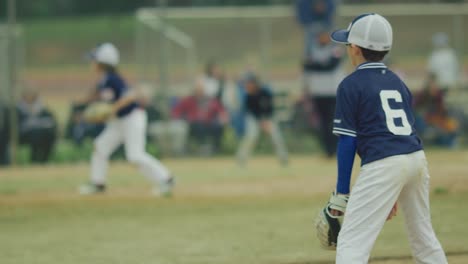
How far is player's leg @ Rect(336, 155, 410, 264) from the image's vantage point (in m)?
5.80

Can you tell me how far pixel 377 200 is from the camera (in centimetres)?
584

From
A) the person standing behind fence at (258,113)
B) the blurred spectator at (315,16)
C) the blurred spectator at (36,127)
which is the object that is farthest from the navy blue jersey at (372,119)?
the blurred spectator at (36,127)

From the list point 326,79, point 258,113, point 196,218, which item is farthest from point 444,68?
point 196,218

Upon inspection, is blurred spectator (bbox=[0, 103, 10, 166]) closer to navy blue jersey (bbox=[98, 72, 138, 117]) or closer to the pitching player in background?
the pitching player in background

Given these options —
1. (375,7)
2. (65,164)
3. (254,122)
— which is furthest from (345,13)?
(65,164)

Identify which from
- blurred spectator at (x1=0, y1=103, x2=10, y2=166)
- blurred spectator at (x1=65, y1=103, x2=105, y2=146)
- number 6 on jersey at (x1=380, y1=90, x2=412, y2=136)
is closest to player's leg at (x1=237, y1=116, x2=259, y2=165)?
blurred spectator at (x1=65, y1=103, x2=105, y2=146)

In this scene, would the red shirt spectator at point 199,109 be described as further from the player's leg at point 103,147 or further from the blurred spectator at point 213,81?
the player's leg at point 103,147

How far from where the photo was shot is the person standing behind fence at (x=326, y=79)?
17.8 meters

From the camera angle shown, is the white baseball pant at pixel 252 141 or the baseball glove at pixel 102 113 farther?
the white baseball pant at pixel 252 141

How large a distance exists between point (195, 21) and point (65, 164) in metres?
4.51

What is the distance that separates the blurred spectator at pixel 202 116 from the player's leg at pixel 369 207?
13.4 m

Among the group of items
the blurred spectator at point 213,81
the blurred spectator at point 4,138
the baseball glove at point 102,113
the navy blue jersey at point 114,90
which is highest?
the navy blue jersey at point 114,90

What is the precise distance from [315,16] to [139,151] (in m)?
7.16

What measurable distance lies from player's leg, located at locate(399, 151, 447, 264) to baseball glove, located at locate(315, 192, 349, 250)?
411 mm
